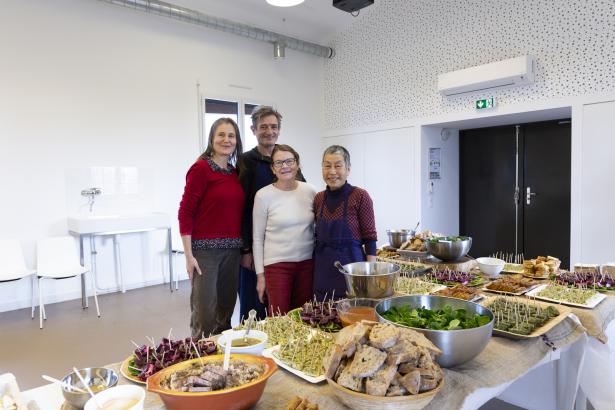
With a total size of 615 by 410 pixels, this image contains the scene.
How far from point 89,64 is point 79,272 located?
8.06 feet

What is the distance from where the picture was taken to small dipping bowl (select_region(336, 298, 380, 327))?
1.55 m

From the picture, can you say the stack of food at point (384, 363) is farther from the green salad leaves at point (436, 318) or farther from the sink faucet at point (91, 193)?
the sink faucet at point (91, 193)

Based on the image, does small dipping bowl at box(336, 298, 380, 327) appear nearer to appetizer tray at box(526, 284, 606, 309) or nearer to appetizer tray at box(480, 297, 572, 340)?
appetizer tray at box(480, 297, 572, 340)

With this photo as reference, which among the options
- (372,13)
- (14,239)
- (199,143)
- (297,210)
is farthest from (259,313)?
(372,13)

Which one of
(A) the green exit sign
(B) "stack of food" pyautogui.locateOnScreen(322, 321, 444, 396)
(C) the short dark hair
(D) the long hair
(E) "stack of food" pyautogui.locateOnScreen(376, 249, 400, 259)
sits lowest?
(E) "stack of food" pyautogui.locateOnScreen(376, 249, 400, 259)

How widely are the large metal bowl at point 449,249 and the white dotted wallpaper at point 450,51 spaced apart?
10.1ft

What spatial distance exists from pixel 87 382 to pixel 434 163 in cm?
581

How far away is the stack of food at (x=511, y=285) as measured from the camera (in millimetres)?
2098

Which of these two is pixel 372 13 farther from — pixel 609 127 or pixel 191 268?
pixel 191 268

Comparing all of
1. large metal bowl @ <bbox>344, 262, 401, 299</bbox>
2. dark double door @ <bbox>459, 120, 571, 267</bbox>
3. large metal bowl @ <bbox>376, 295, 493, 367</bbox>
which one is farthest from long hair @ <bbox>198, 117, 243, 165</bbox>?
dark double door @ <bbox>459, 120, 571, 267</bbox>

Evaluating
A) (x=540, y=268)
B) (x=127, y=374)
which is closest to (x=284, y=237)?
(x=127, y=374)

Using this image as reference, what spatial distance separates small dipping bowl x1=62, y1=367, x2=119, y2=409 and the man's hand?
4.78 feet

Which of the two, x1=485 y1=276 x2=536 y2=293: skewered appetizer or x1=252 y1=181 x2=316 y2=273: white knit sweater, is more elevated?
x1=252 y1=181 x2=316 y2=273: white knit sweater

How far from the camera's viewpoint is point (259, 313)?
2.80 metres
